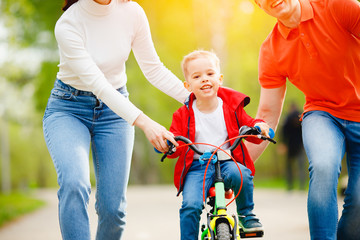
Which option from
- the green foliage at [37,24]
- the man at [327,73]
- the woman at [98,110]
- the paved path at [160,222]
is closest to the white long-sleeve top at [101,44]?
the woman at [98,110]

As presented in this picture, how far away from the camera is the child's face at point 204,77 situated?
4121 mm

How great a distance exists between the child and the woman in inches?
14.3

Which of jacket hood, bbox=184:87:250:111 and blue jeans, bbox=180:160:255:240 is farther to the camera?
jacket hood, bbox=184:87:250:111

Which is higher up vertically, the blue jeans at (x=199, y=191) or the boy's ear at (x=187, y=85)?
the boy's ear at (x=187, y=85)

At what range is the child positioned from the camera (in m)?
3.79

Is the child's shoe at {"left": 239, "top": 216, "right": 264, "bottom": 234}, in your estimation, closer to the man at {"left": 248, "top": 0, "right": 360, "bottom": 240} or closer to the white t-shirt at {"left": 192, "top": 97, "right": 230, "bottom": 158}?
the man at {"left": 248, "top": 0, "right": 360, "bottom": 240}

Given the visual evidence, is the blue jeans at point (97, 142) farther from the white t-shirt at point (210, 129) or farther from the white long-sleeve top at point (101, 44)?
the white t-shirt at point (210, 129)

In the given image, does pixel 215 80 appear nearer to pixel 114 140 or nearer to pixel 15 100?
pixel 114 140

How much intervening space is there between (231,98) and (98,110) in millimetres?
954

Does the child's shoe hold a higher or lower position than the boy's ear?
lower

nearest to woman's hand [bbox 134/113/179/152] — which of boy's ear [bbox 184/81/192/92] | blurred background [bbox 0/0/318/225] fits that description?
boy's ear [bbox 184/81/192/92]

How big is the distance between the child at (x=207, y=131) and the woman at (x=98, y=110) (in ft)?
1.19

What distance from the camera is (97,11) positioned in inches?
157

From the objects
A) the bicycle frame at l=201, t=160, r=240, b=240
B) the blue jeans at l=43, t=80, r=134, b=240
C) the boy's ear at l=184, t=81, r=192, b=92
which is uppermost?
the boy's ear at l=184, t=81, r=192, b=92
